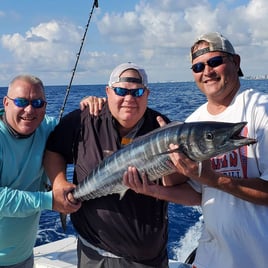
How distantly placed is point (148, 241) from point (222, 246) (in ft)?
2.07

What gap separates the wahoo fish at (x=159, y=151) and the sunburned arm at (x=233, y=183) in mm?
56

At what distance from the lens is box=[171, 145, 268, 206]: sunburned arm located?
2416mm

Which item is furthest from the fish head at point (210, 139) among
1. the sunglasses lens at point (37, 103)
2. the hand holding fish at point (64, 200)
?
the sunglasses lens at point (37, 103)

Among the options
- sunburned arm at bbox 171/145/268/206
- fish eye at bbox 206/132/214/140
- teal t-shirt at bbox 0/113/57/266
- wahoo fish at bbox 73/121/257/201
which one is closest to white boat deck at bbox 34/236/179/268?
teal t-shirt at bbox 0/113/57/266

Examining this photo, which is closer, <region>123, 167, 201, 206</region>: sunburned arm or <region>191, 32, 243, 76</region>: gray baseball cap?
<region>191, 32, 243, 76</region>: gray baseball cap

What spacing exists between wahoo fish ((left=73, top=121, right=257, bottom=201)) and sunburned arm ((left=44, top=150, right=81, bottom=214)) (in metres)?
0.07

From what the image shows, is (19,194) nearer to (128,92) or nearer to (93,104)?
(93,104)

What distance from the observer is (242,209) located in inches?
98.1

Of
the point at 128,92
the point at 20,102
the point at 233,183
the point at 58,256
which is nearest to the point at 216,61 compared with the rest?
the point at 128,92

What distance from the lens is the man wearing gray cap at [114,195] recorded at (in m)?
2.97

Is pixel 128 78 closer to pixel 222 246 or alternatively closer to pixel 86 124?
pixel 86 124

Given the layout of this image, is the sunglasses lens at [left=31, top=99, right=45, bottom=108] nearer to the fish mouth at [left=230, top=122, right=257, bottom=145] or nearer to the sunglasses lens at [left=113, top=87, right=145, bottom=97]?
the sunglasses lens at [left=113, top=87, right=145, bottom=97]

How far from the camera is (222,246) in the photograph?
257 centimetres

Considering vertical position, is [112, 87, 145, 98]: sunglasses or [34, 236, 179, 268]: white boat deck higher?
[112, 87, 145, 98]: sunglasses
